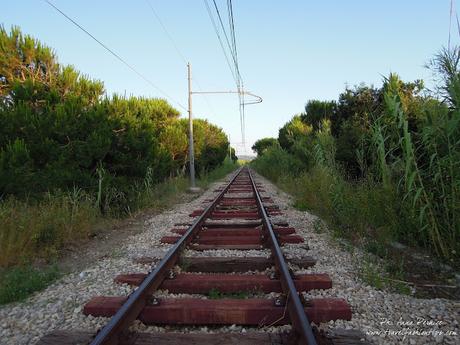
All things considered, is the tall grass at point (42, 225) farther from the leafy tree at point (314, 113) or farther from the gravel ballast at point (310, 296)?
the leafy tree at point (314, 113)

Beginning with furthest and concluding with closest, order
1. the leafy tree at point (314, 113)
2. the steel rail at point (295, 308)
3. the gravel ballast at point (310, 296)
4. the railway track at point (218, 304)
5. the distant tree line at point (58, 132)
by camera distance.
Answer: the leafy tree at point (314, 113), the distant tree line at point (58, 132), the gravel ballast at point (310, 296), the railway track at point (218, 304), the steel rail at point (295, 308)

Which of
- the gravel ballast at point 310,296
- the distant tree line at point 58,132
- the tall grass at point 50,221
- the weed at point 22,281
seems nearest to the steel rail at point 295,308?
the gravel ballast at point 310,296

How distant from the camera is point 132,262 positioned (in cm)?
538

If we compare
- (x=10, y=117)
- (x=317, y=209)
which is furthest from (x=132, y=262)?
(x=317, y=209)

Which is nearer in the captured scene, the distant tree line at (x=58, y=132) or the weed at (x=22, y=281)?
the weed at (x=22, y=281)

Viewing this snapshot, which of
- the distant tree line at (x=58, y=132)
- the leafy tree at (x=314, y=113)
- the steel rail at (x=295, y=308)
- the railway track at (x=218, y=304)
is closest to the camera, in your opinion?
the steel rail at (x=295, y=308)

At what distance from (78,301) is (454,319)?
11.3ft

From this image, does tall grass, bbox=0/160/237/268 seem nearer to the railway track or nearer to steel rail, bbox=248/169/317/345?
the railway track

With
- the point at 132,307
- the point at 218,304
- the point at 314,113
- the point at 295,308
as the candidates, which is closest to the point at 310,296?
the point at 295,308

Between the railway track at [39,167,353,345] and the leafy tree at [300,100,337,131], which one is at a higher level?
the leafy tree at [300,100,337,131]

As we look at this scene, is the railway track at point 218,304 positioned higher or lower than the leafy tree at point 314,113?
lower

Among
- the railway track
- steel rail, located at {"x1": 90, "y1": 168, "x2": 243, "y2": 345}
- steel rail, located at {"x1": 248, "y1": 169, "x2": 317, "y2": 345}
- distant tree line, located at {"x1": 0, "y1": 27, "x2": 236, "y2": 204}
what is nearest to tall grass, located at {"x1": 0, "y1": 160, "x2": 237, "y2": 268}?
distant tree line, located at {"x1": 0, "y1": 27, "x2": 236, "y2": 204}

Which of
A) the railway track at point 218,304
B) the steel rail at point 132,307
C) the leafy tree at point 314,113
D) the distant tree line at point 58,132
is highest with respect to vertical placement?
the leafy tree at point 314,113

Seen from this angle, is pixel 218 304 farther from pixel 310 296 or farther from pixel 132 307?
pixel 310 296
